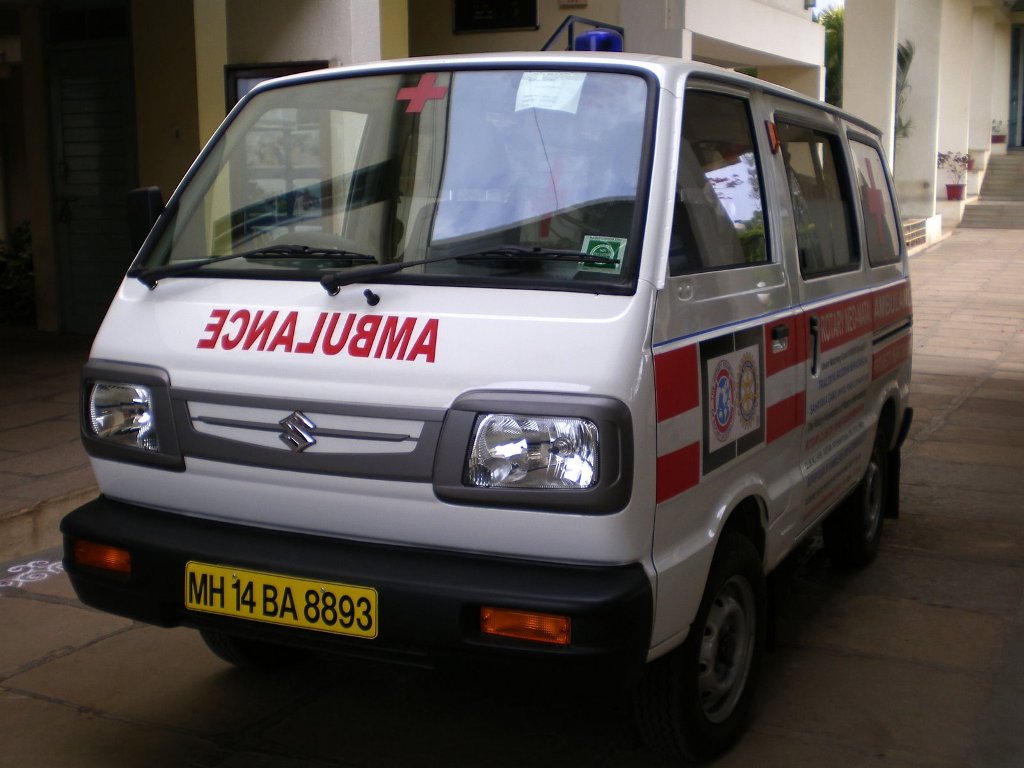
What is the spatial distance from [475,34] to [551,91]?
359 inches

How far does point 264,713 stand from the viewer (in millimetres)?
3684

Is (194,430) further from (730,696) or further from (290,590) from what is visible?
(730,696)

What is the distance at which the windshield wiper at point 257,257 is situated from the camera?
10.8 ft

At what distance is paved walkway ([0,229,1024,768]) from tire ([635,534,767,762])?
14cm

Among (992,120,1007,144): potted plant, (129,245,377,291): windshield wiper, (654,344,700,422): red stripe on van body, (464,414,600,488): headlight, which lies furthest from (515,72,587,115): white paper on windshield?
(992,120,1007,144): potted plant

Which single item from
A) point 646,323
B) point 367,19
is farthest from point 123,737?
point 367,19

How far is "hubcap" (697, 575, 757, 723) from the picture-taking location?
10.9 feet

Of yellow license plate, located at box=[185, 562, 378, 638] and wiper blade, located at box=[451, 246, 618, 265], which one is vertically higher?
wiper blade, located at box=[451, 246, 618, 265]

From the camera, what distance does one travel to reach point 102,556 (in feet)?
10.2

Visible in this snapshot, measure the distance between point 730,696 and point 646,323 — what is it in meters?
1.26

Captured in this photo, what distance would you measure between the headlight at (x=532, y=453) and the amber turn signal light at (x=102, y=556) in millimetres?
968

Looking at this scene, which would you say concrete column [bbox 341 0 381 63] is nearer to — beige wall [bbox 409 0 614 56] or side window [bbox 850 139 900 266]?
beige wall [bbox 409 0 614 56]

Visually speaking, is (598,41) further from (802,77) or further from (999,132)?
(999,132)

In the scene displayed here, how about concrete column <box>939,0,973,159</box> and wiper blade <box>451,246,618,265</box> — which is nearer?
wiper blade <box>451,246,618,265</box>
